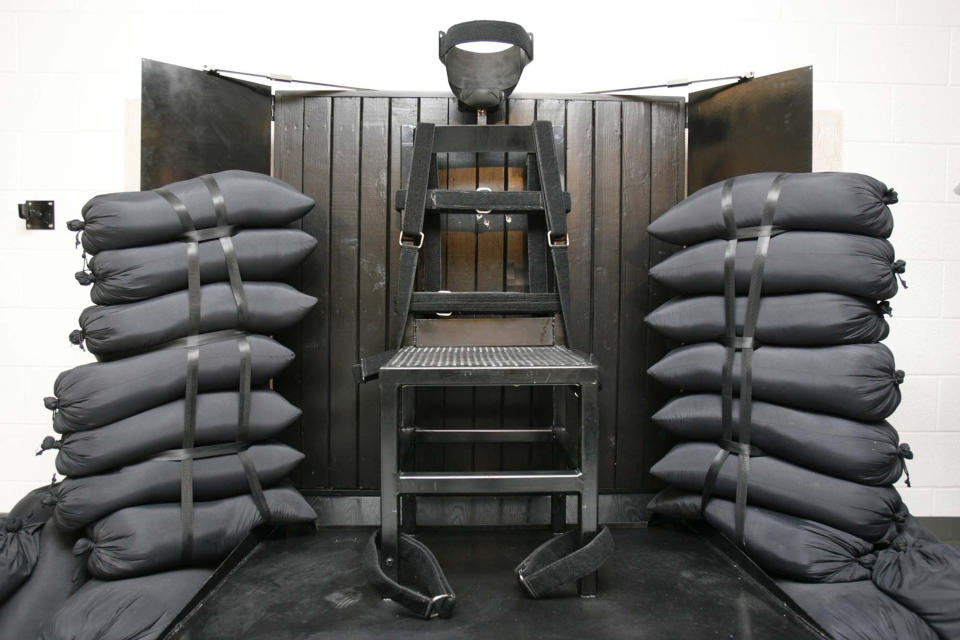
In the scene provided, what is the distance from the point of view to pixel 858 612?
43.6 inches

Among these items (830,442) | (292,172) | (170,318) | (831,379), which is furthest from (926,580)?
(292,172)

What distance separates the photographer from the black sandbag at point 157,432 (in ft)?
4.01

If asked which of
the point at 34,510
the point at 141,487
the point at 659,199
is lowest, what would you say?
the point at 34,510

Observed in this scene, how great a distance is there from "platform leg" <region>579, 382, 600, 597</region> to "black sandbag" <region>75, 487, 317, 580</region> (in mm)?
878

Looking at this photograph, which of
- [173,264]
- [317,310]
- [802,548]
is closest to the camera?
[802,548]

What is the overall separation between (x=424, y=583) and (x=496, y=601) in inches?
6.7

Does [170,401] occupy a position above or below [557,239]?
below

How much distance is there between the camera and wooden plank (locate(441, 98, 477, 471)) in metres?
1.69

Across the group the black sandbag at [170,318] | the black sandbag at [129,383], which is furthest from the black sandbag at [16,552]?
the black sandbag at [170,318]

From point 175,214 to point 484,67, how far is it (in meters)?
0.98

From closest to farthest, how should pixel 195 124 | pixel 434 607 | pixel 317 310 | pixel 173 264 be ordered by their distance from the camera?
pixel 434 607, pixel 173 264, pixel 195 124, pixel 317 310

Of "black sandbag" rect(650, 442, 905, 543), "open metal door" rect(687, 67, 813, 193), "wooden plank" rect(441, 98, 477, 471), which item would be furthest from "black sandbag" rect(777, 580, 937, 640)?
"open metal door" rect(687, 67, 813, 193)

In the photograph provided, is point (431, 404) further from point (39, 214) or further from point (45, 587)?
point (39, 214)

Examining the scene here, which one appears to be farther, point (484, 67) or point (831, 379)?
point (484, 67)
